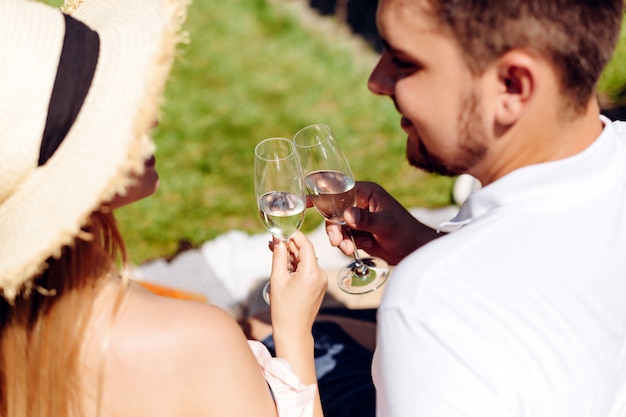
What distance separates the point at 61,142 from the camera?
1.76 m

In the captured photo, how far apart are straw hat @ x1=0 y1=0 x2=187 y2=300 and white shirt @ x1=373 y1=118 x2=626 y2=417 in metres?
0.74

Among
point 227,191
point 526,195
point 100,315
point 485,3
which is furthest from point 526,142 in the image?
point 227,191

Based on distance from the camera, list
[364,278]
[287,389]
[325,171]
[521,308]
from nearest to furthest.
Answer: [521,308], [287,389], [325,171], [364,278]

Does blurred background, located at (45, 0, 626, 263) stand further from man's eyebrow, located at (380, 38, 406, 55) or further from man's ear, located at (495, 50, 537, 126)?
man's ear, located at (495, 50, 537, 126)

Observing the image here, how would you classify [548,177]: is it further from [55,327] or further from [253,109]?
[253,109]

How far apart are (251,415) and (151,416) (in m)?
0.27

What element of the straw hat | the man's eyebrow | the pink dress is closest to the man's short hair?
the man's eyebrow

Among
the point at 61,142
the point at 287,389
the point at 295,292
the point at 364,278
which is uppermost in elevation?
the point at 61,142

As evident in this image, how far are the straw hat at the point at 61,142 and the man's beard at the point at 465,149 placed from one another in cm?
78

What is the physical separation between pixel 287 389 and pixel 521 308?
87 centimetres

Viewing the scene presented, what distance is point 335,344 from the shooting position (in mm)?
2887

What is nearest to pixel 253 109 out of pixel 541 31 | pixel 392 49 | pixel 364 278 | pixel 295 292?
pixel 364 278

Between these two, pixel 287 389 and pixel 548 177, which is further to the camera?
pixel 287 389

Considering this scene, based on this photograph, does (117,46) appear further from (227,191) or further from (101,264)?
(227,191)
